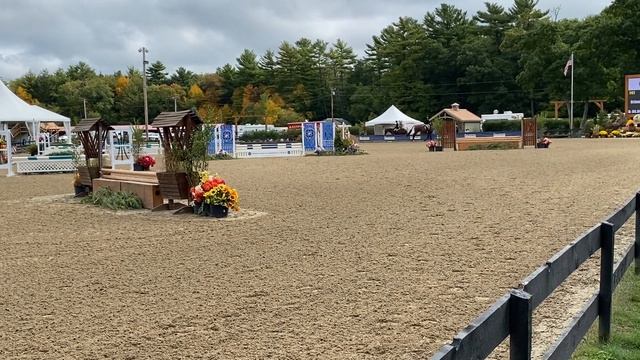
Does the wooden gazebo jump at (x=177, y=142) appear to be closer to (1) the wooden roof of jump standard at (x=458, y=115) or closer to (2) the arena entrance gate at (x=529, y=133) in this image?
(2) the arena entrance gate at (x=529, y=133)

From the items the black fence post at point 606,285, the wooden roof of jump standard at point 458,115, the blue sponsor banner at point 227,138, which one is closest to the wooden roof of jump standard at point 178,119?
the black fence post at point 606,285

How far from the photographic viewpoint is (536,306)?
287cm

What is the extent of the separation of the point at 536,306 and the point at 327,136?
99.0 ft

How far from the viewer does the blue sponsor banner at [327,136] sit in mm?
32719

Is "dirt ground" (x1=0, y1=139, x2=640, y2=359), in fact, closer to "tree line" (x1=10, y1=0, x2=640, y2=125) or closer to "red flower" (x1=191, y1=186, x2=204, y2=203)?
"red flower" (x1=191, y1=186, x2=204, y2=203)

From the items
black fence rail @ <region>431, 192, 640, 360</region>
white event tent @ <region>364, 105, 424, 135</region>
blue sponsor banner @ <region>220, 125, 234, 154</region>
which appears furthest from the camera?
white event tent @ <region>364, 105, 424, 135</region>

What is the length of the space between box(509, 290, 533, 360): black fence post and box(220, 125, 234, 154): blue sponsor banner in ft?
99.3

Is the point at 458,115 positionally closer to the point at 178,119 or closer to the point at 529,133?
the point at 529,133

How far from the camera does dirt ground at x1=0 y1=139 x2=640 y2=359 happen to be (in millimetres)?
4059

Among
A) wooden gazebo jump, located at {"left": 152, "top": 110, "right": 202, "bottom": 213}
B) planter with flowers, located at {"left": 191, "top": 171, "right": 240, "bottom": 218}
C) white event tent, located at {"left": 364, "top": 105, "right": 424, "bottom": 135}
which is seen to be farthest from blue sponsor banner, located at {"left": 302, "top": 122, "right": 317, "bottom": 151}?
white event tent, located at {"left": 364, "top": 105, "right": 424, "bottom": 135}

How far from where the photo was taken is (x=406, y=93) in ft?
278

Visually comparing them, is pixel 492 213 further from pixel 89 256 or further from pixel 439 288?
pixel 89 256

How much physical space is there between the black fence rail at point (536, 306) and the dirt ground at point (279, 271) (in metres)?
0.87

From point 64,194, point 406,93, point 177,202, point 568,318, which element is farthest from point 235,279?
point 406,93
